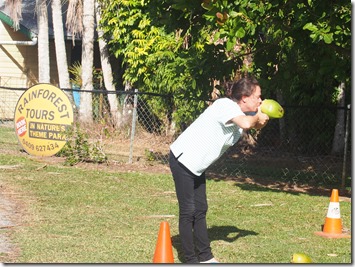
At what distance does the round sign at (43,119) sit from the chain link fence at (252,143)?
54 centimetres

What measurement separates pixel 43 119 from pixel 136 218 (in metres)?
6.01

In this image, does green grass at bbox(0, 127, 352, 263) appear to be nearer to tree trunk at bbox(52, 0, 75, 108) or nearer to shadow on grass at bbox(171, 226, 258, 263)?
shadow on grass at bbox(171, 226, 258, 263)

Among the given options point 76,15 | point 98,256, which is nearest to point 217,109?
point 98,256

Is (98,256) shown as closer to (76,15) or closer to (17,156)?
(17,156)

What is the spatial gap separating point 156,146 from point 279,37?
3792 millimetres

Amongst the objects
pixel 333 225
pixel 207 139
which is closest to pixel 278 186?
pixel 333 225

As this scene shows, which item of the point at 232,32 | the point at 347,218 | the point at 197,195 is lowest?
the point at 347,218

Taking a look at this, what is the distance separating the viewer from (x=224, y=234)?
8656 millimetres

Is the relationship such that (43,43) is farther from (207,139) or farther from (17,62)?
(207,139)

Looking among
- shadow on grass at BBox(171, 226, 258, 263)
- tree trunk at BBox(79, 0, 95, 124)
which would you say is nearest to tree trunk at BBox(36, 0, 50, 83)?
tree trunk at BBox(79, 0, 95, 124)

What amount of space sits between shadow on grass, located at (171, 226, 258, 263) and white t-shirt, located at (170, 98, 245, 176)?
127 cm

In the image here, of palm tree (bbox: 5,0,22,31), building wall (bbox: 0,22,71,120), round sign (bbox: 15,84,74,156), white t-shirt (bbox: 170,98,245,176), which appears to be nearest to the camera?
white t-shirt (bbox: 170,98,245,176)

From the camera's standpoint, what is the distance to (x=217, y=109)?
6.99 m

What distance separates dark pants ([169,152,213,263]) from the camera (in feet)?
23.2
